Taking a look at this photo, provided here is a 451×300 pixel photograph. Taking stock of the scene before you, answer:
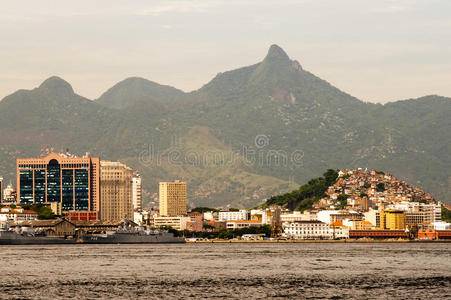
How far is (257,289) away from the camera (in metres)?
114

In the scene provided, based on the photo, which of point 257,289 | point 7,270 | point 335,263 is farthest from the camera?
point 335,263

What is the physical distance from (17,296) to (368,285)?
42445 millimetres

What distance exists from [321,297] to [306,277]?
88.9 ft

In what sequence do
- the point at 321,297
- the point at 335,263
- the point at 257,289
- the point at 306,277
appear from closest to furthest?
the point at 321,297
the point at 257,289
the point at 306,277
the point at 335,263

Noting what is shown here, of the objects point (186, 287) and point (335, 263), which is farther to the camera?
point (335, 263)

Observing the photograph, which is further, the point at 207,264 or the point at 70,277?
the point at 207,264

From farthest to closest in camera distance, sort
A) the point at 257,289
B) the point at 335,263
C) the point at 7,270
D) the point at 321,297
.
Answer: the point at 335,263 < the point at 7,270 < the point at 257,289 < the point at 321,297

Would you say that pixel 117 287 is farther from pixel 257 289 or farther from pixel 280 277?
pixel 280 277

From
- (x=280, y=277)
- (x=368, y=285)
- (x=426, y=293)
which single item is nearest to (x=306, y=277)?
(x=280, y=277)

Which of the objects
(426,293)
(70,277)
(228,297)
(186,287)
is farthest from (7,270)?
(426,293)

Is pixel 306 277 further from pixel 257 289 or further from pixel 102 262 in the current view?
pixel 102 262

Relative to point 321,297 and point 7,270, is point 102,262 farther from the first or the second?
point 321,297

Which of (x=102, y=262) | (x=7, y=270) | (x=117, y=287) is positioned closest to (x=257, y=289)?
(x=117, y=287)

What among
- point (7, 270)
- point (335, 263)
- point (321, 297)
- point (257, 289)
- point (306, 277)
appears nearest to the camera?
point (321, 297)
